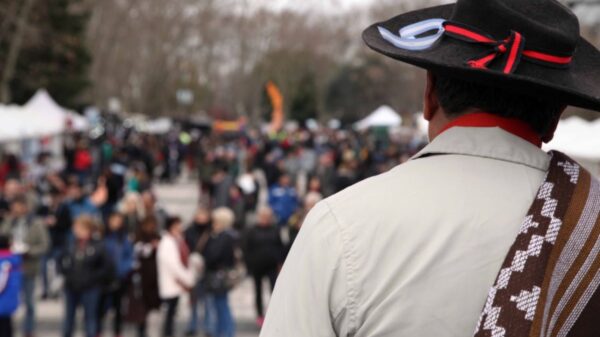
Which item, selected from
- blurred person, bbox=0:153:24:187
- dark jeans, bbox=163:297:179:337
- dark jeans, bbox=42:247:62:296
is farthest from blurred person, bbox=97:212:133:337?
blurred person, bbox=0:153:24:187

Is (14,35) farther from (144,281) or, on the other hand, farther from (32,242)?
(144,281)

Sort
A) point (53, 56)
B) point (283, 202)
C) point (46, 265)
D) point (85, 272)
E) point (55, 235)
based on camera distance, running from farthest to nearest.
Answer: point (53, 56)
point (283, 202)
point (55, 235)
point (46, 265)
point (85, 272)

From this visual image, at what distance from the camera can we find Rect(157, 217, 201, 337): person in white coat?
1080 centimetres

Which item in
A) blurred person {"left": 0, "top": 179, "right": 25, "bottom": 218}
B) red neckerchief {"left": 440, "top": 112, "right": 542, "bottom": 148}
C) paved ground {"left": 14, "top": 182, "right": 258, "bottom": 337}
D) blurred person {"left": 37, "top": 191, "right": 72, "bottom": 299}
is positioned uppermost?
red neckerchief {"left": 440, "top": 112, "right": 542, "bottom": 148}

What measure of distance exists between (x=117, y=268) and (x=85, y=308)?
52cm

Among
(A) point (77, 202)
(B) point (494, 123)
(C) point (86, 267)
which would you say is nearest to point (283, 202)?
(A) point (77, 202)

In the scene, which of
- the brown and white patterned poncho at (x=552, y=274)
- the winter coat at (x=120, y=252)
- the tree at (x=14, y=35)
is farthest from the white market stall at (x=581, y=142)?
the tree at (x=14, y=35)

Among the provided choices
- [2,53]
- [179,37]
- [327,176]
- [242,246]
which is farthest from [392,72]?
[242,246]

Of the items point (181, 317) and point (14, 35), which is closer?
point (181, 317)

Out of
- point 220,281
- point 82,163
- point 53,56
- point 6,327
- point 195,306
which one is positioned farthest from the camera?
point 53,56

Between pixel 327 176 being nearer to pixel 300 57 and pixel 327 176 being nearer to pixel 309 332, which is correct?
pixel 309 332

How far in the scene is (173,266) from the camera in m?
10.8

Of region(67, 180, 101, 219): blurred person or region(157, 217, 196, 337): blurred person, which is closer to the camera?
region(157, 217, 196, 337): blurred person

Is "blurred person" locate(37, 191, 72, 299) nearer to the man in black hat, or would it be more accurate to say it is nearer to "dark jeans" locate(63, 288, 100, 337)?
"dark jeans" locate(63, 288, 100, 337)
